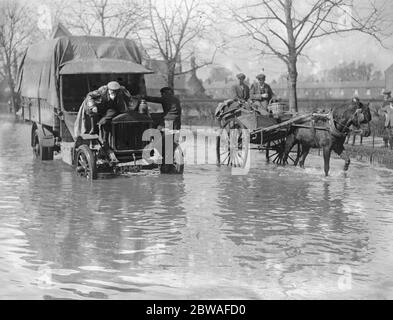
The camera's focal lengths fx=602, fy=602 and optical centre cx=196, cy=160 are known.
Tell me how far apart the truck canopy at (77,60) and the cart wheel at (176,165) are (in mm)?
2367

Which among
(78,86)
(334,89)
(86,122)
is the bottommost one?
(86,122)

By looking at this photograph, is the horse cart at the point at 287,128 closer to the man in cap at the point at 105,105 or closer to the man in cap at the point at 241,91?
the man in cap at the point at 241,91

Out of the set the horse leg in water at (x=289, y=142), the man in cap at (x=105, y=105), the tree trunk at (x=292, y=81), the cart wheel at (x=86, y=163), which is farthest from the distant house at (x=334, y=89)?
the cart wheel at (x=86, y=163)

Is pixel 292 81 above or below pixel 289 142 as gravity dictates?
→ above

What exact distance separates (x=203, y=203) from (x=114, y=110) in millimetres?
4176

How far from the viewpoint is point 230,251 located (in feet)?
24.0

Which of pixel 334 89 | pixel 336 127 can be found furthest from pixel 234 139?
pixel 334 89

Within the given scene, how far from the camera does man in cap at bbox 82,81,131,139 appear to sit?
527 inches

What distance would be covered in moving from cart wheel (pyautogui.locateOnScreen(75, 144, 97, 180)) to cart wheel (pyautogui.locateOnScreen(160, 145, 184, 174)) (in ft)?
6.50

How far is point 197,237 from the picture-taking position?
802cm

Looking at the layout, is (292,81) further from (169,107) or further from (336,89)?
(336,89)

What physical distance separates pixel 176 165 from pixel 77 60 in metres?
3.91

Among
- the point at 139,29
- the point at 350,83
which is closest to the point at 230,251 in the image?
the point at 139,29
